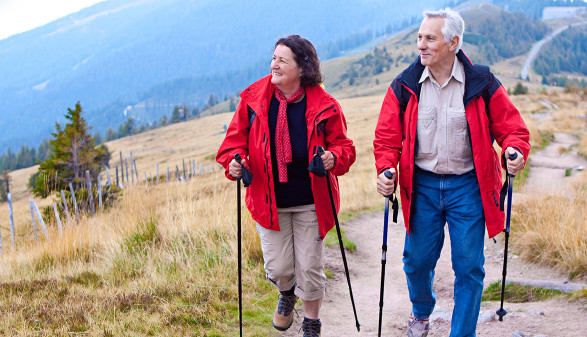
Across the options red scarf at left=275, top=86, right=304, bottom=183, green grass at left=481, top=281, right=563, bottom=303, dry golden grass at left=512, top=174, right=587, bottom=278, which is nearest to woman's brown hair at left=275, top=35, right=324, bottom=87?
red scarf at left=275, top=86, right=304, bottom=183

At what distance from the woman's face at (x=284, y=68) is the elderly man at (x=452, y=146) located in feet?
2.47

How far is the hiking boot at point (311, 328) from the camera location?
416 cm

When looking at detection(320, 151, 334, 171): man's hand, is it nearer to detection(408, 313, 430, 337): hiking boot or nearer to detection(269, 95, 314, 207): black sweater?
detection(269, 95, 314, 207): black sweater

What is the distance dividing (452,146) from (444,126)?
148mm

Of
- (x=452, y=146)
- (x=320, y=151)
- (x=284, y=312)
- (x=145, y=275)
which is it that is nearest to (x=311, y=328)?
(x=284, y=312)

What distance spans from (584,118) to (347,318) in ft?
87.2

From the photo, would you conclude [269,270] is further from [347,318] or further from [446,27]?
[446,27]

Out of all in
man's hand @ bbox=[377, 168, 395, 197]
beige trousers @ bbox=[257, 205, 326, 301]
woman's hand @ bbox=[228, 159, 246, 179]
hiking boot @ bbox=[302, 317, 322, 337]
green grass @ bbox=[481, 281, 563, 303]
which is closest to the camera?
man's hand @ bbox=[377, 168, 395, 197]

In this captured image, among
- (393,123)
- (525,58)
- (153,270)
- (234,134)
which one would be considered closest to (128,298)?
(153,270)

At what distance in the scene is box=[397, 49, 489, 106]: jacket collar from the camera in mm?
3453

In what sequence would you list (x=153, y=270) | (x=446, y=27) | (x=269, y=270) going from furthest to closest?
(x=153, y=270) < (x=269, y=270) < (x=446, y=27)

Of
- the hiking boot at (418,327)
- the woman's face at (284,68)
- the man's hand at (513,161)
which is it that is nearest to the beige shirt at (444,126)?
the man's hand at (513,161)

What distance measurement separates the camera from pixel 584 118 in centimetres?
2684

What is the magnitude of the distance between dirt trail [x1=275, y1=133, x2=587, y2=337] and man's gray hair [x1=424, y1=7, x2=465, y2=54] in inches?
93.4
